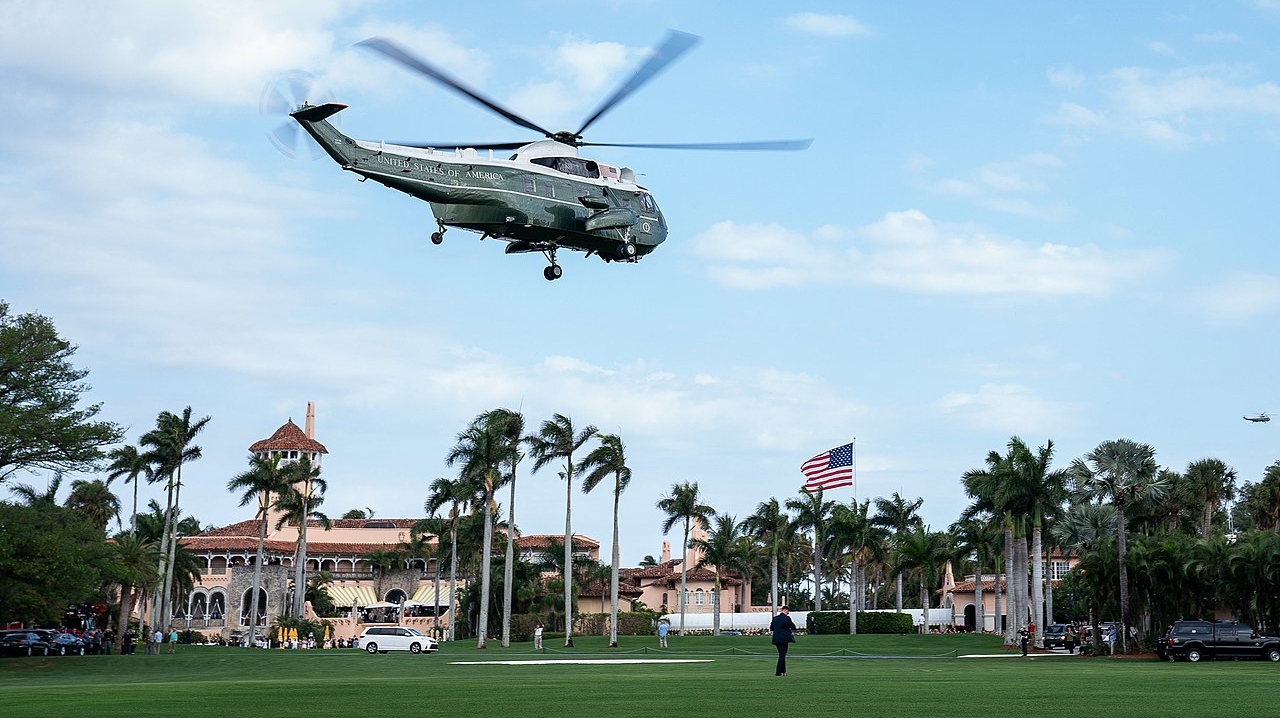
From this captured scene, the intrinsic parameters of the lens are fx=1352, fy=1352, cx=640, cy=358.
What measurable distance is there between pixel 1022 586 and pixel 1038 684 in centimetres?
5521

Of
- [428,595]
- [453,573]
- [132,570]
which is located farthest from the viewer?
[428,595]

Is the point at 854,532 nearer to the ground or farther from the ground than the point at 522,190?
nearer to the ground

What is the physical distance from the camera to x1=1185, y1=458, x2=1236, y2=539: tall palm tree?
98.4 metres

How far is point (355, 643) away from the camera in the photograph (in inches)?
3767

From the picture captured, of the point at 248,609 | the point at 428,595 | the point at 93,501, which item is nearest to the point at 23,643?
the point at 93,501

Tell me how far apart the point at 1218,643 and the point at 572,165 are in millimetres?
28879

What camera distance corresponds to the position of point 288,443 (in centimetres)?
14500

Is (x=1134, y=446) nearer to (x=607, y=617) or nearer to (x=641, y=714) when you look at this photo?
(x=607, y=617)

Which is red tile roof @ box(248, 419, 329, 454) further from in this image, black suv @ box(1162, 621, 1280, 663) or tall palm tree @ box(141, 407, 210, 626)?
black suv @ box(1162, 621, 1280, 663)

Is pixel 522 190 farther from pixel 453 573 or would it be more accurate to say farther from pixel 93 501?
pixel 93 501

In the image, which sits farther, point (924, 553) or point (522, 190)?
point (924, 553)

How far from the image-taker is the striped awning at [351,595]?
126 meters

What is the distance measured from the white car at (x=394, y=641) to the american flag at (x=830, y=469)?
77.3 ft

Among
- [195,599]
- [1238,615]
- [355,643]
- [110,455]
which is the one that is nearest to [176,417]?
[355,643]
